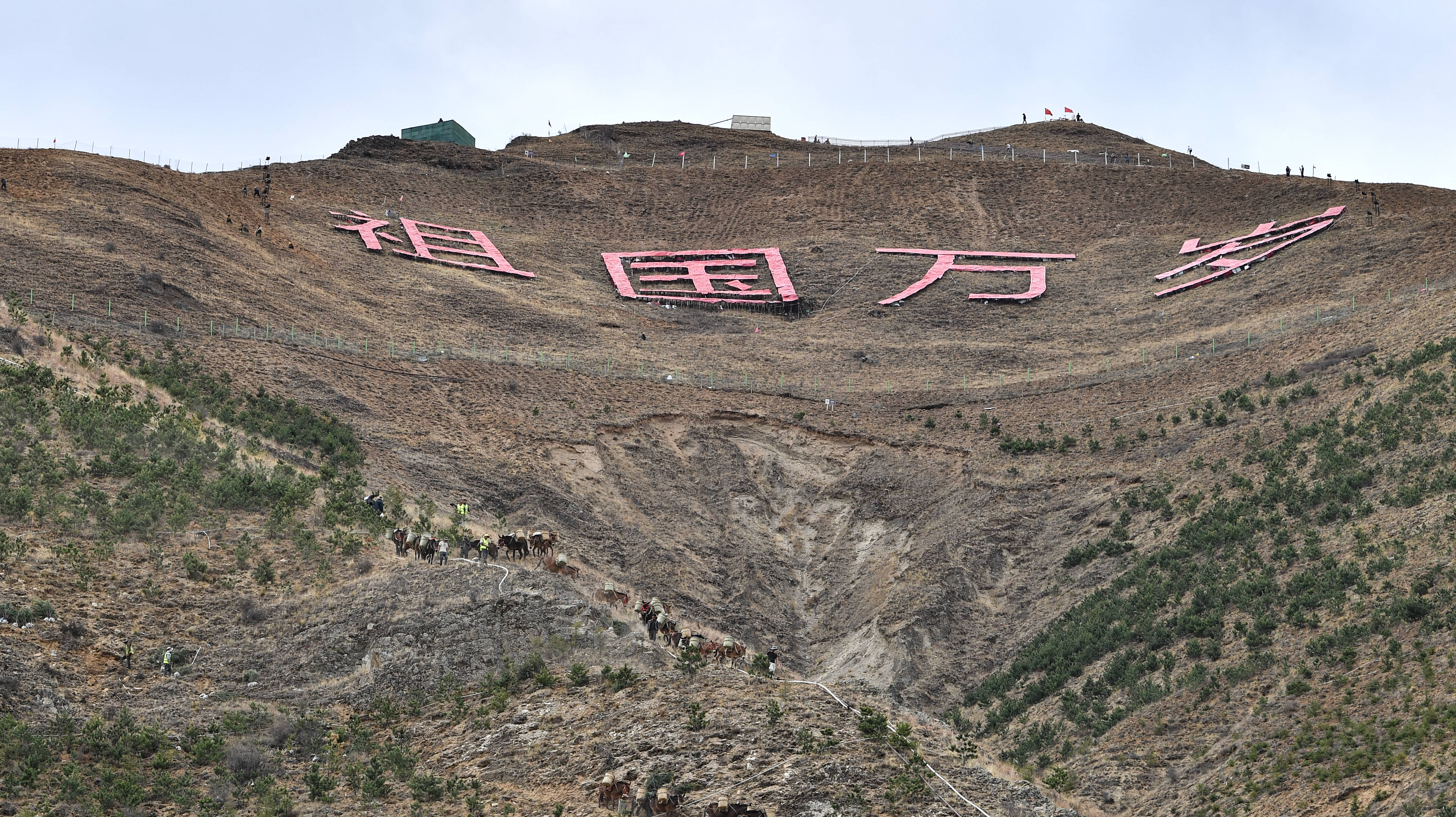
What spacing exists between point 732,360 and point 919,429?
9.50 metres

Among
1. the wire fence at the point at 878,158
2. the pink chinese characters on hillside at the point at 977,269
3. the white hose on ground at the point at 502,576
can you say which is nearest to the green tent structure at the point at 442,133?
the wire fence at the point at 878,158

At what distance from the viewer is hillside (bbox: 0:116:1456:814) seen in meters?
29.9

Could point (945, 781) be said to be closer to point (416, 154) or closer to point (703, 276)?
point (703, 276)

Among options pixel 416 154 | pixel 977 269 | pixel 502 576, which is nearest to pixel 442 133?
pixel 416 154

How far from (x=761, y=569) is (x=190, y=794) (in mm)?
20029

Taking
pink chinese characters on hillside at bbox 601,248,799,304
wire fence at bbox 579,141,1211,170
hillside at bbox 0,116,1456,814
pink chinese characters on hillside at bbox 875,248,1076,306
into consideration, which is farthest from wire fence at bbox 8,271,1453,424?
wire fence at bbox 579,141,1211,170

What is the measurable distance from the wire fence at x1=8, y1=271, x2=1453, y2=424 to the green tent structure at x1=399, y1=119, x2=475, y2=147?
1378 inches

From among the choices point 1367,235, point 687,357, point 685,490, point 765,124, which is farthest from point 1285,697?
point 765,124

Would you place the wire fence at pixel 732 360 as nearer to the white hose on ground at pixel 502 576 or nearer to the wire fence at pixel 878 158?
the white hose on ground at pixel 502 576

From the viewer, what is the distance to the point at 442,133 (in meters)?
86.2

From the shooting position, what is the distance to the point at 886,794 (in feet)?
75.9

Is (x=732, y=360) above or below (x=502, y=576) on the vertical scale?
above

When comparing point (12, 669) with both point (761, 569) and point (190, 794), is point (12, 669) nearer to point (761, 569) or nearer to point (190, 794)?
point (190, 794)

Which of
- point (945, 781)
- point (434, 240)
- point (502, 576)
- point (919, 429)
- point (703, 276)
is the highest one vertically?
point (434, 240)
